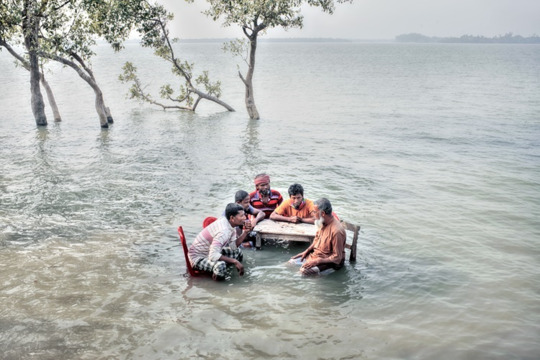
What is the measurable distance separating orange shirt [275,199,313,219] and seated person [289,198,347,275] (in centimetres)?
156

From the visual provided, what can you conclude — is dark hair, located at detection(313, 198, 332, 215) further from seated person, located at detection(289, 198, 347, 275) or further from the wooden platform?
the wooden platform

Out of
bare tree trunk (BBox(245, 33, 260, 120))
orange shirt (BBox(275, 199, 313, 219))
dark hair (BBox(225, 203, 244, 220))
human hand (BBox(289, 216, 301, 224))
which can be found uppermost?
bare tree trunk (BBox(245, 33, 260, 120))

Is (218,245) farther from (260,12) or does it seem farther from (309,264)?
(260,12)

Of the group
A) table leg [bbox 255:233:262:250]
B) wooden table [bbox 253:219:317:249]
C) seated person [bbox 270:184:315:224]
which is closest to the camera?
wooden table [bbox 253:219:317:249]

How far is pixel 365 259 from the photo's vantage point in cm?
1207

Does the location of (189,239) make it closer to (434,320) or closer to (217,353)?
(217,353)

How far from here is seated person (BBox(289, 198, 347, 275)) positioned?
10.3 metres

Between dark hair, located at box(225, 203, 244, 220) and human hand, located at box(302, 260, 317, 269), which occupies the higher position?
dark hair, located at box(225, 203, 244, 220)

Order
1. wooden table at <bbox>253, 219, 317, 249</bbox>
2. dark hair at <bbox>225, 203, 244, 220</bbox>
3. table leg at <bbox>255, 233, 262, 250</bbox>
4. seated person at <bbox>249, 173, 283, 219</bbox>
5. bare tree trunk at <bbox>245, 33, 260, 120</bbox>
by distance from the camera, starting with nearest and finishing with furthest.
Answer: dark hair at <bbox>225, 203, 244, 220</bbox> < wooden table at <bbox>253, 219, 317, 249</bbox> < table leg at <bbox>255, 233, 262, 250</bbox> < seated person at <bbox>249, 173, 283, 219</bbox> < bare tree trunk at <bbox>245, 33, 260, 120</bbox>

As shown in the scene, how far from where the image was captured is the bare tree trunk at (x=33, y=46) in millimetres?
25656

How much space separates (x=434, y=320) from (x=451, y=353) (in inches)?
41.7

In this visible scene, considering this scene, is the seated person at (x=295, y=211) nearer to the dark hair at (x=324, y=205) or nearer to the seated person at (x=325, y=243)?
the seated person at (x=325, y=243)

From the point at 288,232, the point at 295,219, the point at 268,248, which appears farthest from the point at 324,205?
the point at 268,248

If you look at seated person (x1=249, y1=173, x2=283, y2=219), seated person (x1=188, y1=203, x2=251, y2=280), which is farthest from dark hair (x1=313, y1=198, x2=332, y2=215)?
seated person (x1=249, y1=173, x2=283, y2=219)
